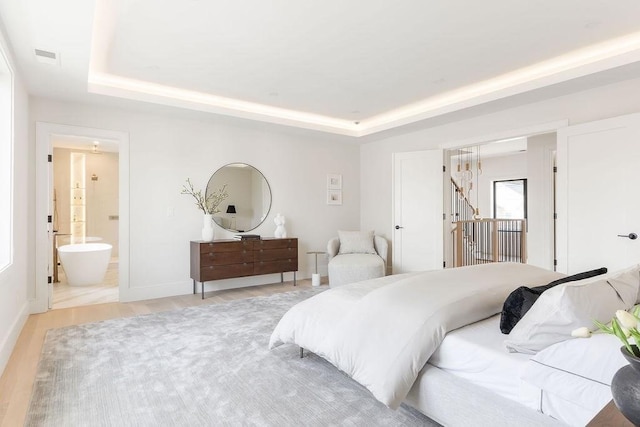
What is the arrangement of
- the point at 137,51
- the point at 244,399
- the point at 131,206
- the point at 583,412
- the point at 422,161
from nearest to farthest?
the point at 583,412, the point at 244,399, the point at 137,51, the point at 131,206, the point at 422,161

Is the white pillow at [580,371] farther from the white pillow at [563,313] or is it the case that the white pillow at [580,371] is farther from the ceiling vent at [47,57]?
the ceiling vent at [47,57]

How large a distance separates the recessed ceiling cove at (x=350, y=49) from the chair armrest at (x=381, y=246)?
6.81 feet

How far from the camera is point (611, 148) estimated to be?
3.47m

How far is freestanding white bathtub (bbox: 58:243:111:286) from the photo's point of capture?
5414 mm

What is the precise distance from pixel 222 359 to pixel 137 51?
9.06 ft

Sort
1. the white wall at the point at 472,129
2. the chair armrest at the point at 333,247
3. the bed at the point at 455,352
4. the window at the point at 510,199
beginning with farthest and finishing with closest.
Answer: the window at the point at 510,199, the chair armrest at the point at 333,247, the white wall at the point at 472,129, the bed at the point at 455,352

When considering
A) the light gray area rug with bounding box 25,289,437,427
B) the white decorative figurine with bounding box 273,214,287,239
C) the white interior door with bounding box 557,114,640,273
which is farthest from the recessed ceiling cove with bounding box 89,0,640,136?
the light gray area rug with bounding box 25,289,437,427

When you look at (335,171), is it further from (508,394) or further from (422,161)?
(508,394)

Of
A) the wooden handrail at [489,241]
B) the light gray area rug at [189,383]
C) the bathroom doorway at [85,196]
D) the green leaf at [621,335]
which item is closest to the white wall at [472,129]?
the wooden handrail at [489,241]

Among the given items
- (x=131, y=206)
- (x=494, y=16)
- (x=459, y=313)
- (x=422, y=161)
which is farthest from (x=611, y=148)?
(x=131, y=206)

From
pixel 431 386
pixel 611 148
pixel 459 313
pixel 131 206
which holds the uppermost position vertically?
pixel 611 148

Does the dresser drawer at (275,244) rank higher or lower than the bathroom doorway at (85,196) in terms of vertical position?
lower

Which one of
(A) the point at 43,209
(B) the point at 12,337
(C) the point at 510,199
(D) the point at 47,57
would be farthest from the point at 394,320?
(C) the point at 510,199

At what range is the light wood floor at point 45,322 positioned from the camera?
2.11 meters
